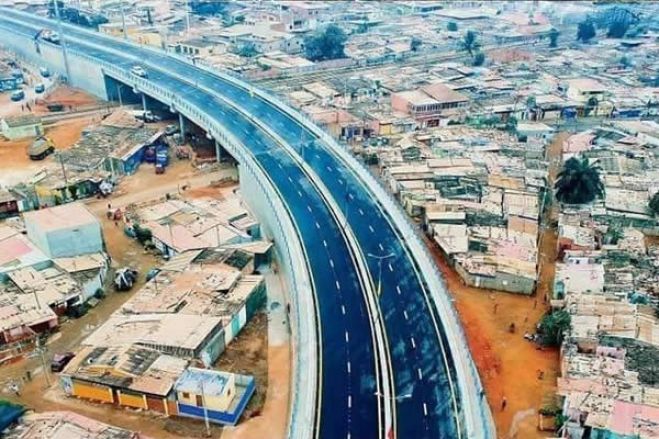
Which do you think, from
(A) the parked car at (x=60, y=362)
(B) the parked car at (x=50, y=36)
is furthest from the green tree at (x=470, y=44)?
(A) the parked car at (x=60, y=362)

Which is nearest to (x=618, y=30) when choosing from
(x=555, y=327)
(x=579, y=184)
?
(x=579, y=184)

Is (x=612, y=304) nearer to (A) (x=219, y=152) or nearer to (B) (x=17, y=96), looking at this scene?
(A) (x=219, y=152)

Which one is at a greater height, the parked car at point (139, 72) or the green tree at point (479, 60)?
the parked car at point (139, 72)

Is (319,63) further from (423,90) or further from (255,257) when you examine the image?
(255,257)

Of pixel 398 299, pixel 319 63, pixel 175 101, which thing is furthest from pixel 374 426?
pixel 319 63

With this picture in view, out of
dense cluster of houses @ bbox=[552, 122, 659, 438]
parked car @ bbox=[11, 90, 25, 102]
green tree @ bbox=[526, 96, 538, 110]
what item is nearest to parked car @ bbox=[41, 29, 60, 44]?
parked car @ bbox=[11, 90, 25, 102]

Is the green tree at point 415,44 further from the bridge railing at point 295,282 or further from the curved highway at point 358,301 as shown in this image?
the bridge railing at point 295,282
